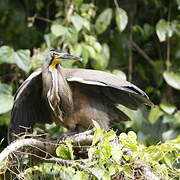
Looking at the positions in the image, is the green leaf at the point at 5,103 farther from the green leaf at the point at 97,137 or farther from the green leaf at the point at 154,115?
the green leaf at the point at 97,137

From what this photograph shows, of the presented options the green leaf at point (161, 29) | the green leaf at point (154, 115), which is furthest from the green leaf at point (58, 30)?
the green leaf at point (154, 115)

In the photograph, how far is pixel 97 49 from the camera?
357 centimetres

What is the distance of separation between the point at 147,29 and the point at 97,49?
644 mm

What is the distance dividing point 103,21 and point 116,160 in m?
2.20

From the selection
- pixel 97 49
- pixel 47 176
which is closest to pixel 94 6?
pixel 97 49

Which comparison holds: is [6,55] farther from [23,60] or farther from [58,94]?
[58,94]

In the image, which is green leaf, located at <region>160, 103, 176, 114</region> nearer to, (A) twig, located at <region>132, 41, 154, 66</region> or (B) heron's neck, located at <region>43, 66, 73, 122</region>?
(A) twig, located at <region>132, 41, 154, 66</region>

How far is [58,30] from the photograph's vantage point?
140 inches

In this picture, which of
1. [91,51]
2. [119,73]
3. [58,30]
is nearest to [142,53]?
[119,73]

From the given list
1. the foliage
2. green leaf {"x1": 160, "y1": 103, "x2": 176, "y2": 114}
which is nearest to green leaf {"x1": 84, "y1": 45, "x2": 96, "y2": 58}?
green leaf {"x1": 160, "y1": 103, "x2": 176, "y2": 114}

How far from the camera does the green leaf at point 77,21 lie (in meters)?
3.49

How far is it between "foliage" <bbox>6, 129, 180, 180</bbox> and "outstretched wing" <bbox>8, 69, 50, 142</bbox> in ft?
3.30

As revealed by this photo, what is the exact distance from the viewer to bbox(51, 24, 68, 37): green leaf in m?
3.52

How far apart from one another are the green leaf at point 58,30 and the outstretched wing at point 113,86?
1.87 ft
